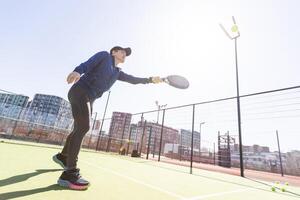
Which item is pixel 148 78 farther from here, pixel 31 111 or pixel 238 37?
pixel 31 111

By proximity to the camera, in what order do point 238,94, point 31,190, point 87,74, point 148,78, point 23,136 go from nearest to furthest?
point 31,190 < point 87,74 < point 148,78 < point 238,94 < point 23,136

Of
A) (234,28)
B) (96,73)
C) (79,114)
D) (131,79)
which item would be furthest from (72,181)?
(234,28)

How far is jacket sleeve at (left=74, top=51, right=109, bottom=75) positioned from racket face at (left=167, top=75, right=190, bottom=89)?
1.43 metres

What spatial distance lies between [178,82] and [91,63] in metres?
1.84

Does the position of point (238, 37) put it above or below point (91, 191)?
above

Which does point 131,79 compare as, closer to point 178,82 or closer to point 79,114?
point 178,82

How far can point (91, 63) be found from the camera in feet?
7.77

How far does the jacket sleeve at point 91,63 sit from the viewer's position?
227 cm

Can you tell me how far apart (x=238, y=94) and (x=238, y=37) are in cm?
320

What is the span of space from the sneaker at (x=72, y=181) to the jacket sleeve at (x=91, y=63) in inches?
46.8

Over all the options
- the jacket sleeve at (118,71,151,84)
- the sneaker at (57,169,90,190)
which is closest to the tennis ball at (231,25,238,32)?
the jacket sleeve at (118,71,151,84)

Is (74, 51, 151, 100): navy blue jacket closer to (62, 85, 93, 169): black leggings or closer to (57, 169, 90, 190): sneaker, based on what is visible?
Answer: (62, 85, 93, 169): black leggings

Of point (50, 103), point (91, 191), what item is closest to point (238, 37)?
point (91, 191)

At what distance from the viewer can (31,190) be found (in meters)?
1.57
